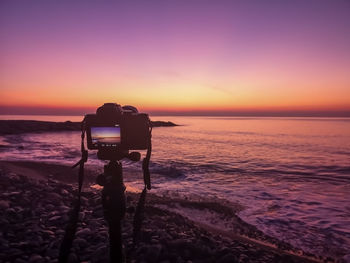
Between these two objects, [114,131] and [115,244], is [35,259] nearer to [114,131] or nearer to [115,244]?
[115,244]

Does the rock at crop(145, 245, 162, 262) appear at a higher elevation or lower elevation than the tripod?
lower

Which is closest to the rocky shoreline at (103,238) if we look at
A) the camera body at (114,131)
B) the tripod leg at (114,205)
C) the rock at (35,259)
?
the rock at (35,259)

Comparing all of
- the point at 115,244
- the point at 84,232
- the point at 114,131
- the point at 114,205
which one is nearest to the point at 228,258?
the point at 115,244

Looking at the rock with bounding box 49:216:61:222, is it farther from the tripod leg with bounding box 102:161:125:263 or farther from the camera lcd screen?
the camera lcd screen

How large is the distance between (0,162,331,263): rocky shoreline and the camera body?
0.70m

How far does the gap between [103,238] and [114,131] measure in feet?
8.34

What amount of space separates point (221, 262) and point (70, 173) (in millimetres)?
10502

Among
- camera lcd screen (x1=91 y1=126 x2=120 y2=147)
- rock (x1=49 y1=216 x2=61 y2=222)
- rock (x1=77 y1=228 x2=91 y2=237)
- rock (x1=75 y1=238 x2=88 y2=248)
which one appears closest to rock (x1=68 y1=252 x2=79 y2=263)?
rock (x1=75 y1=238 x2=88 y2=248)

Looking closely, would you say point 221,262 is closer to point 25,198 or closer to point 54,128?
point 25,198

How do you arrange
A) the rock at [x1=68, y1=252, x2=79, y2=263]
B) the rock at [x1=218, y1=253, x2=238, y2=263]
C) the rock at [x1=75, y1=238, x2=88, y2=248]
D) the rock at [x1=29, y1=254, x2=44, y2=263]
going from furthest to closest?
the rock at [x1=75, y1=238, x2=88, y2=248] → the rock at [x1=218, y1=253, x2=238, y2=263] → the rock at [x1=68, y1=252, x2=79, y2=263] → the rock at [x1=29, y1=254, x2=44, y2=263]

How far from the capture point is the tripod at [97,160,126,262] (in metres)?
2.58

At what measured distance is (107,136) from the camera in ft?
8.73

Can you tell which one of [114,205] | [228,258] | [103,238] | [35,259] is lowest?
[228,258]

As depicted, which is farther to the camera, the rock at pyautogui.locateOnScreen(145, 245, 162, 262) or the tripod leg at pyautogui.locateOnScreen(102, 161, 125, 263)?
the rock at pyautogui.locateOnScreen(145, 245, 162, 262)
